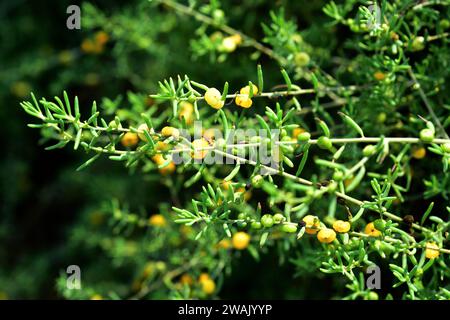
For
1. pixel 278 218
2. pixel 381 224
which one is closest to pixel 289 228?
pixel 278 218

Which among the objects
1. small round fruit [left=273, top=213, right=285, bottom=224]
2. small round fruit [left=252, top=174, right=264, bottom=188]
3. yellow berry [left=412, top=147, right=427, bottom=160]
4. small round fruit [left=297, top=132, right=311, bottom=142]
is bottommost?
small round fruit [left=273, top=213, right=285, bottom=224]

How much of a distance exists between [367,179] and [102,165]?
1.71m

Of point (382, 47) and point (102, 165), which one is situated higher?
point (102, 165)

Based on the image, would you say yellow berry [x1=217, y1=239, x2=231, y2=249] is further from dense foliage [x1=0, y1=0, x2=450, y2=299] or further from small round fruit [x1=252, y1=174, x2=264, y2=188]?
small round fruit [x1=252, y1=174, x2=264, y2=188]

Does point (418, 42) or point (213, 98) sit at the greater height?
point (418, 42)

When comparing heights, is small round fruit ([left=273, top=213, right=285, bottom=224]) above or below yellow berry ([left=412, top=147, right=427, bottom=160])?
below


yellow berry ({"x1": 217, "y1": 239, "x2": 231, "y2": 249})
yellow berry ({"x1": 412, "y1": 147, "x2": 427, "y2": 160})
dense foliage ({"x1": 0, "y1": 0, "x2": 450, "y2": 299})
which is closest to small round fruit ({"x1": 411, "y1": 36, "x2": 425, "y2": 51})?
dense foliage ({"x1": 0, "y1": 0, "x2": 450, "y2": 299})

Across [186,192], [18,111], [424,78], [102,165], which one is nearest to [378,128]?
[424,78]

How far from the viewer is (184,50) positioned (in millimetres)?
2166

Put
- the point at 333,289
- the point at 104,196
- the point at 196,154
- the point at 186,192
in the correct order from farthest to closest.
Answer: the point at 104,196
the point at 186,192
the point at 333,289
the point at 196,154

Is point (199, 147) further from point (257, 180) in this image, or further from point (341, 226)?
point (341, 226)
